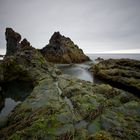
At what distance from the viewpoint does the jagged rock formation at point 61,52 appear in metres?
84.6

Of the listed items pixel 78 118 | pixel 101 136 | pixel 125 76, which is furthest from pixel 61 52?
pixel 101 136

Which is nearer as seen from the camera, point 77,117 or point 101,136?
point 101,136

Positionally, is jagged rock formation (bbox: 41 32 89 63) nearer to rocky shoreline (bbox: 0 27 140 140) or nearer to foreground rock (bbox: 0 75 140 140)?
rocky shoreline (bbox: 0 27 140 140)

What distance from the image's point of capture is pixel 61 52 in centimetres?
8544

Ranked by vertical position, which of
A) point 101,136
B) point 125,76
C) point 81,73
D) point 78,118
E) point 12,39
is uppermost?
point 12,39

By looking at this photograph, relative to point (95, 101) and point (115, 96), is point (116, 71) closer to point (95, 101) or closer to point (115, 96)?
point (115, 96)

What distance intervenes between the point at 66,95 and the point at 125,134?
10.3 m

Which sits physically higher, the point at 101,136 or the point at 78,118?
the point at 101,136

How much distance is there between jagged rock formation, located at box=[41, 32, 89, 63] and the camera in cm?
8456

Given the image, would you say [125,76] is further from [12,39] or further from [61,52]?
[12,39]

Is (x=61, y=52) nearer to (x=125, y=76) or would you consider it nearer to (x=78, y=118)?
(x=125, y=76)

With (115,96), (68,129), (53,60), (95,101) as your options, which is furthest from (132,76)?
(53,60)

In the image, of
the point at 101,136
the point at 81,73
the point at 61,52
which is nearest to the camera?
the point at 101,136

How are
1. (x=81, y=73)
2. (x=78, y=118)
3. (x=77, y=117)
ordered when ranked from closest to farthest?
(x=78, y=118)
(x=77, y=117)
(x=81, y=73)
